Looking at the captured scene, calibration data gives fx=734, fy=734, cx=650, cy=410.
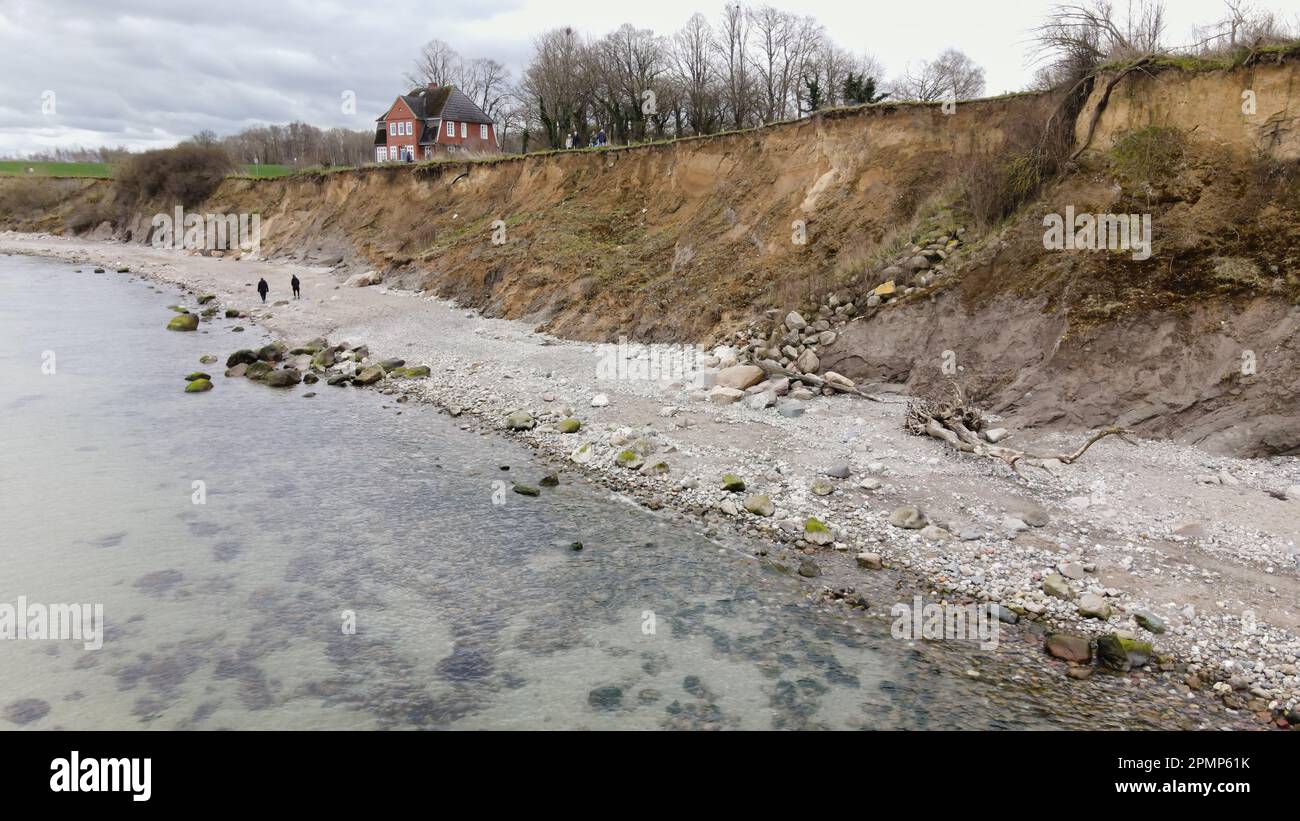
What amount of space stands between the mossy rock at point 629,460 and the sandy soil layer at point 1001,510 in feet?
0.59

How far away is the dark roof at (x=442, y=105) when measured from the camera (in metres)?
64.0

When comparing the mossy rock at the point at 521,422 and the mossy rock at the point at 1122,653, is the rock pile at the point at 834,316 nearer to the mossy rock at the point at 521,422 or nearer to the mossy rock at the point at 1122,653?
the mossy rock at the point at 521,422

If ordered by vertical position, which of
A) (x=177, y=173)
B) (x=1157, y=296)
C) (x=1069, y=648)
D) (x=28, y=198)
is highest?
(x=28, y=198)

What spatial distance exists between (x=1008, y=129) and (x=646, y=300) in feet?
41.0

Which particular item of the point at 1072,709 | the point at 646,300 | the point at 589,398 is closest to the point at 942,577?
the point at 1072,709

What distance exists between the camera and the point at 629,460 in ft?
52.0

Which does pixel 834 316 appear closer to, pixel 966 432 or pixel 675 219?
pixel 966 432

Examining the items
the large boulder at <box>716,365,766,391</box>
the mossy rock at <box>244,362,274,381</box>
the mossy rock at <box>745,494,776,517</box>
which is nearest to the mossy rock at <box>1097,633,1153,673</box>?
the mossy rock at <box>745,494,776,517</box>

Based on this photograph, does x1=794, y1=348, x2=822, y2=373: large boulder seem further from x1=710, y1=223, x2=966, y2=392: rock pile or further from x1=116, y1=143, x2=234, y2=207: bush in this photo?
x1=116, y1=143, x2=234, y2=207: bush

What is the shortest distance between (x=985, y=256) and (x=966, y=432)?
5.77 m

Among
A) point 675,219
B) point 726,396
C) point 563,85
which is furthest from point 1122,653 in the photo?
point 563,85

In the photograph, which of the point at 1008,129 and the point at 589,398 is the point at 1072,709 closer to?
the point at 589,398

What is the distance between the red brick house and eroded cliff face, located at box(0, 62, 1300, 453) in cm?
3130

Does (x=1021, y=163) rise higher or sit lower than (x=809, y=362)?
higher
